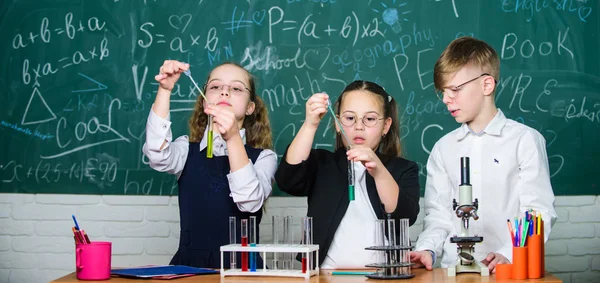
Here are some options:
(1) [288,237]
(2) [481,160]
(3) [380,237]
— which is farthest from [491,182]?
(1) [288,237]

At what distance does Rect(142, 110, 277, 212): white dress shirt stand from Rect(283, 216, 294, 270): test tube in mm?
414

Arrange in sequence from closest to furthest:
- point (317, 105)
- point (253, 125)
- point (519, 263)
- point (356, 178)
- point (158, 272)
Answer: point (519, 263)
point (158, 272)
point (317, 105)
point (356, 178)
point (253, 125)

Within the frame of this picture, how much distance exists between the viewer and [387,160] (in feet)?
8.91

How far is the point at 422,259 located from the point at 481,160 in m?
0.57

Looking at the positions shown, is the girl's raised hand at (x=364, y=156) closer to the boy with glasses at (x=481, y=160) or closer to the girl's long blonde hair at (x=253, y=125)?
the boy with glasses at (x=481, y=160)

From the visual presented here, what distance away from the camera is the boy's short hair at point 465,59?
106 inches

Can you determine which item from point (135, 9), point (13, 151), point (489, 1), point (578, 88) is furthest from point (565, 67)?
point (13, 151)

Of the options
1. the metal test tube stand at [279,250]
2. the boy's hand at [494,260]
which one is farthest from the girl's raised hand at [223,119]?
the boy's hand at [494,260]

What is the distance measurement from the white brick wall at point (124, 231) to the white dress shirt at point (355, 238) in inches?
56.8

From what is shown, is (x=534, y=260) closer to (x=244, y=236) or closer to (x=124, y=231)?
(x=244, y=236)

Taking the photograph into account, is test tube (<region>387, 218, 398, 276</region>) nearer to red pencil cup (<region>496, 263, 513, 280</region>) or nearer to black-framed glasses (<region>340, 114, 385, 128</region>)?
red pencil cup (<region>496, 263, 513, 280</region>)

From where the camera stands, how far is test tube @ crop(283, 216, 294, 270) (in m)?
2.13

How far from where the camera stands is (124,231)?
4.09 meters

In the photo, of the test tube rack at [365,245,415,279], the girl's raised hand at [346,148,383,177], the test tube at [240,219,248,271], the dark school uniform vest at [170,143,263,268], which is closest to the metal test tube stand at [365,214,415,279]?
the test tube rack at [365,245,415,279]
